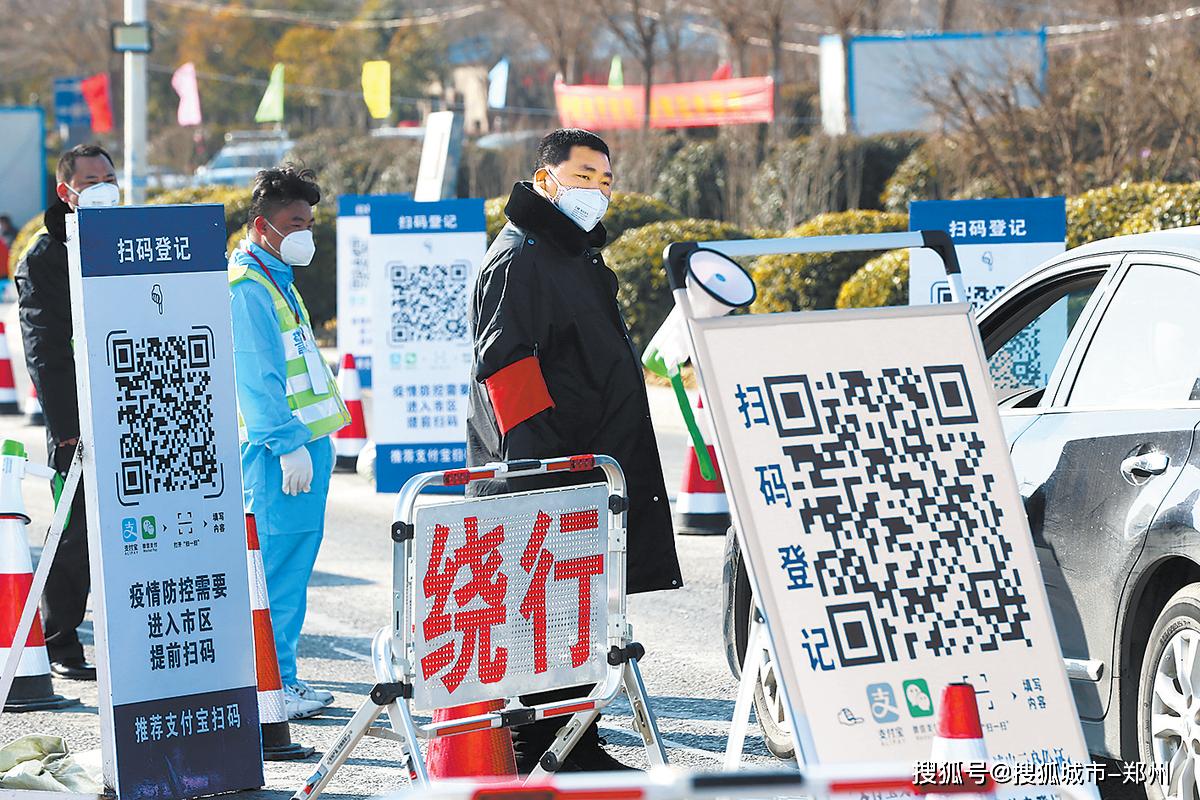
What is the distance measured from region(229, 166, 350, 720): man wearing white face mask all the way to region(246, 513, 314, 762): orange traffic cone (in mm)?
198

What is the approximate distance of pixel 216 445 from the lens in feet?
18.2

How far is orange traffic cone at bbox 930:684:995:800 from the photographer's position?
3658 millimetres

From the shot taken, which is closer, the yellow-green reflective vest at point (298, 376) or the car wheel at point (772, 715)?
the car wheel at point (772, 715)

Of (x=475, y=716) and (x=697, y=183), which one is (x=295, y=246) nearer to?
(x=475, y=716)

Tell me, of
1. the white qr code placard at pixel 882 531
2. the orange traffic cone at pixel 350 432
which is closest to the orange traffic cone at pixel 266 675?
the white qr code placard at pixel 882 531

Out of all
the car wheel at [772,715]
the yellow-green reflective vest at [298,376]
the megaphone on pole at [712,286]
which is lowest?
the car wheel at [772,715]

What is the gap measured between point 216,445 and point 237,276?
996 millimetres

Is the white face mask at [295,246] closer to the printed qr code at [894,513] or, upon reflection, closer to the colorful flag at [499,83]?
the printed qr code at [894,513]

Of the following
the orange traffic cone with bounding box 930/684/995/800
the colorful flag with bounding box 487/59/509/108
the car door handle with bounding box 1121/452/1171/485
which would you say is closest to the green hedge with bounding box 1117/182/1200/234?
the colorful flag with bounding box 487/59/509/108

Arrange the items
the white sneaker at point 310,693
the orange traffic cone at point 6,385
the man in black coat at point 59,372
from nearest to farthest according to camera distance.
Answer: the white sneaker at point 310,693, the man in black coat at point 59,372, the orange traffic cone at point 6,385

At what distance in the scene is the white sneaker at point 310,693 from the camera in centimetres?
666

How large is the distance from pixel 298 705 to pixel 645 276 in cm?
1214

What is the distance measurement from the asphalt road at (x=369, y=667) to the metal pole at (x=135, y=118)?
10.5 meters

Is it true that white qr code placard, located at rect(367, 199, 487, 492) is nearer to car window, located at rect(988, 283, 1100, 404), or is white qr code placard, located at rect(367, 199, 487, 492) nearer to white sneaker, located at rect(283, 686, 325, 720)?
white sneaker, located at rect(283, 686, 325, 720)
